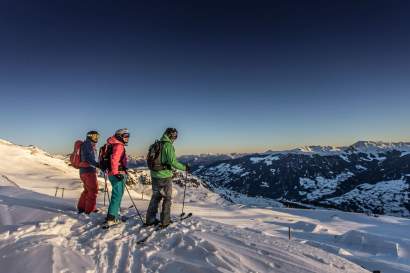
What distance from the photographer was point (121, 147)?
432 inches

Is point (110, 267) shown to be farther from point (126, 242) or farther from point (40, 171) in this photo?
point (40, 171)

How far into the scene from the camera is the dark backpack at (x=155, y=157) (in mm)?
10719

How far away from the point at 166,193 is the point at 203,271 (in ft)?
13.9

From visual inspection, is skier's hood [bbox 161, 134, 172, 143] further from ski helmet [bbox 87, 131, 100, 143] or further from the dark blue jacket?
ski helmet [bbox 87, 131, 100, 143]

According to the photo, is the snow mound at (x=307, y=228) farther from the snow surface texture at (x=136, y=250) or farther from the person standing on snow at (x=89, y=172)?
the person standing on snow at (x=89, y=172)

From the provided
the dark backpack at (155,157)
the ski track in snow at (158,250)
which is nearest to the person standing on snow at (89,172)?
the ski track in snow at (158,250)

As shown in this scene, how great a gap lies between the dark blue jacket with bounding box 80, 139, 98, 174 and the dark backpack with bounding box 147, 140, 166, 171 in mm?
2284

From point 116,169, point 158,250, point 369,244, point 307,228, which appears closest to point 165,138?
point 116,169

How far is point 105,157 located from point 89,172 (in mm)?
1421

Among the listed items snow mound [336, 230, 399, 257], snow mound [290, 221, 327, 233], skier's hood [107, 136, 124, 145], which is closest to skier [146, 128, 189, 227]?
skier's hood [107, 136, 124, 145]

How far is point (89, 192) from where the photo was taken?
1236 centimetres

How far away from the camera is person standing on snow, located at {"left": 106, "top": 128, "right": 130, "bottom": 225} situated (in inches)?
424

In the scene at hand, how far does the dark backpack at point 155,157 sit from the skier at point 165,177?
0.05 metres

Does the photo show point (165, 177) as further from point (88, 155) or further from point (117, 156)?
point (88, 155)
